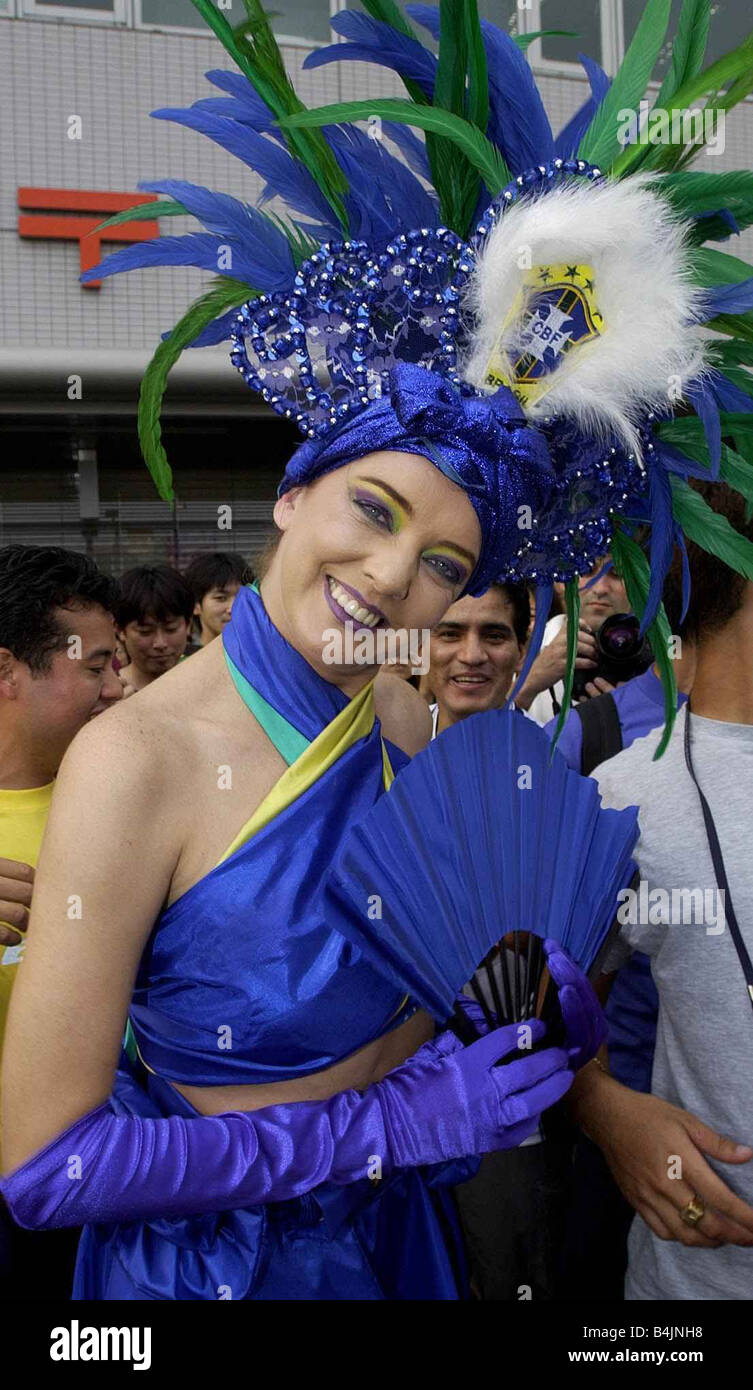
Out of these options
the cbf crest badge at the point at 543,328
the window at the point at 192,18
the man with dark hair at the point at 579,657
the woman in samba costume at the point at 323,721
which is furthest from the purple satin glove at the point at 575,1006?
the window at the point at 192,18

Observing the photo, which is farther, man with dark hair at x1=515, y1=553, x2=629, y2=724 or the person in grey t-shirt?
man with dark hair at x1=515, y1=553, x2=629, y2=724

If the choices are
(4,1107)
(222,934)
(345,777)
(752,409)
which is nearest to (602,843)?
(345,777)

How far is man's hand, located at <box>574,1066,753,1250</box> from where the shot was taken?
51.9 inches

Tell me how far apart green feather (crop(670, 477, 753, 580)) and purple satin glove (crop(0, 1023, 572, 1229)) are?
0.59 metres

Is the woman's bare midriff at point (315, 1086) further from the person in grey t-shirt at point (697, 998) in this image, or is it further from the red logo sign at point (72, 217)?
the red logo sign at point (72, 217)

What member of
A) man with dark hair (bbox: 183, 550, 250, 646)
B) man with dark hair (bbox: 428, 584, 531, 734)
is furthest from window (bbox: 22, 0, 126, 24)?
man with dark hair (bbox: 428, 584, 531, 734)

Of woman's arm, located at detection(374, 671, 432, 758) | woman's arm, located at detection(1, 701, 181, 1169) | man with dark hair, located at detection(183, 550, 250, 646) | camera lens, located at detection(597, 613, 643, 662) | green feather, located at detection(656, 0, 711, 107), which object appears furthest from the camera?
man with dark hair, located at detection(183, 550, 250, 646)

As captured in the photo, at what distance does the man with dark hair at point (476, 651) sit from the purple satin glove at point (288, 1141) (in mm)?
1593

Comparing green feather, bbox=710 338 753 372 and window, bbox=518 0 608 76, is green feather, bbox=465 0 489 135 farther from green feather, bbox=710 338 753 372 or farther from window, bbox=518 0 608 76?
window, bbox=518 0 608 76

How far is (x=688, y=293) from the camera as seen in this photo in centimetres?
122

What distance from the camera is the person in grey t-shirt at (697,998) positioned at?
1354mm

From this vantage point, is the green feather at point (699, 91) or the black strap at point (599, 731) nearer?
the green feather at point (699, 91)

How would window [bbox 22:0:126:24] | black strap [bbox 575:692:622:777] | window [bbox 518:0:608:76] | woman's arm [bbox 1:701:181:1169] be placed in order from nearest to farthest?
1. woman's arm [bbox 1:701:181:1169]
2. black strap [bbox 575:692:622:777]
3. window [bbox 22:0:126:24]
4. window [bbox 518:0:608:76]

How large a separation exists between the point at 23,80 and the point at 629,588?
641 centimetres
